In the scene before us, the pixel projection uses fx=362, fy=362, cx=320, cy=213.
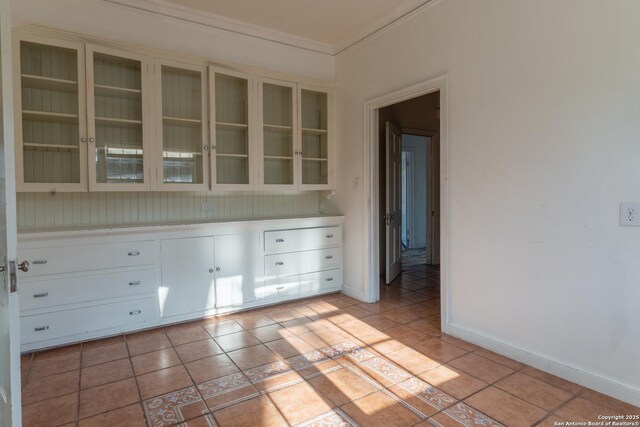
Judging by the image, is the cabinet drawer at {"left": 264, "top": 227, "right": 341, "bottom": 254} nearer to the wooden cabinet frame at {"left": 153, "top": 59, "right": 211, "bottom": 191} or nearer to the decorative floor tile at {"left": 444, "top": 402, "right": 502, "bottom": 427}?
the wooden cabinet frame at {"left": 153, "top": 59, "right": 211, "bottom": 191}

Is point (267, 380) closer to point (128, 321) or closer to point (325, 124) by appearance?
point (128, 321)

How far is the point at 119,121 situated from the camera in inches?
124

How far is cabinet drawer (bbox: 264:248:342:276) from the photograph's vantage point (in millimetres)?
3783

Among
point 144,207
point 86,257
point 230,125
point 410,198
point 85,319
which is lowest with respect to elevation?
point 85,319

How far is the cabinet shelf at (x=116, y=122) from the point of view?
3072 mm

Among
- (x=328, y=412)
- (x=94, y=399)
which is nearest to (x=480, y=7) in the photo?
(x=328, y=412)

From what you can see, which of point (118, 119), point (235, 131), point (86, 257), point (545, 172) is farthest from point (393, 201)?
point (86, 257)

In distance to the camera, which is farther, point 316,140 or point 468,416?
point 316,140

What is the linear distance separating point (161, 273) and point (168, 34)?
2.22 m

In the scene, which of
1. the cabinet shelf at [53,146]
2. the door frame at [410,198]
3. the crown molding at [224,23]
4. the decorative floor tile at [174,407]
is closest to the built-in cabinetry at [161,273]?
the cabinet shelf at [53,146]

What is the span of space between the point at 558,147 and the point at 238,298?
2.93 m

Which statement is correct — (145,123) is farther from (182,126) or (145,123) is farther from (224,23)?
(224,23)

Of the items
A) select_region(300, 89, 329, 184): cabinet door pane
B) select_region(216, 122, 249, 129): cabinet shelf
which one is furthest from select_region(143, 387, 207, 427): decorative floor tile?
select_region(300, 89, 329, 184): cabinet door pane

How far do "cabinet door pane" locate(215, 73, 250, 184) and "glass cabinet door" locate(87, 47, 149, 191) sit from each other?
0.70 metres
